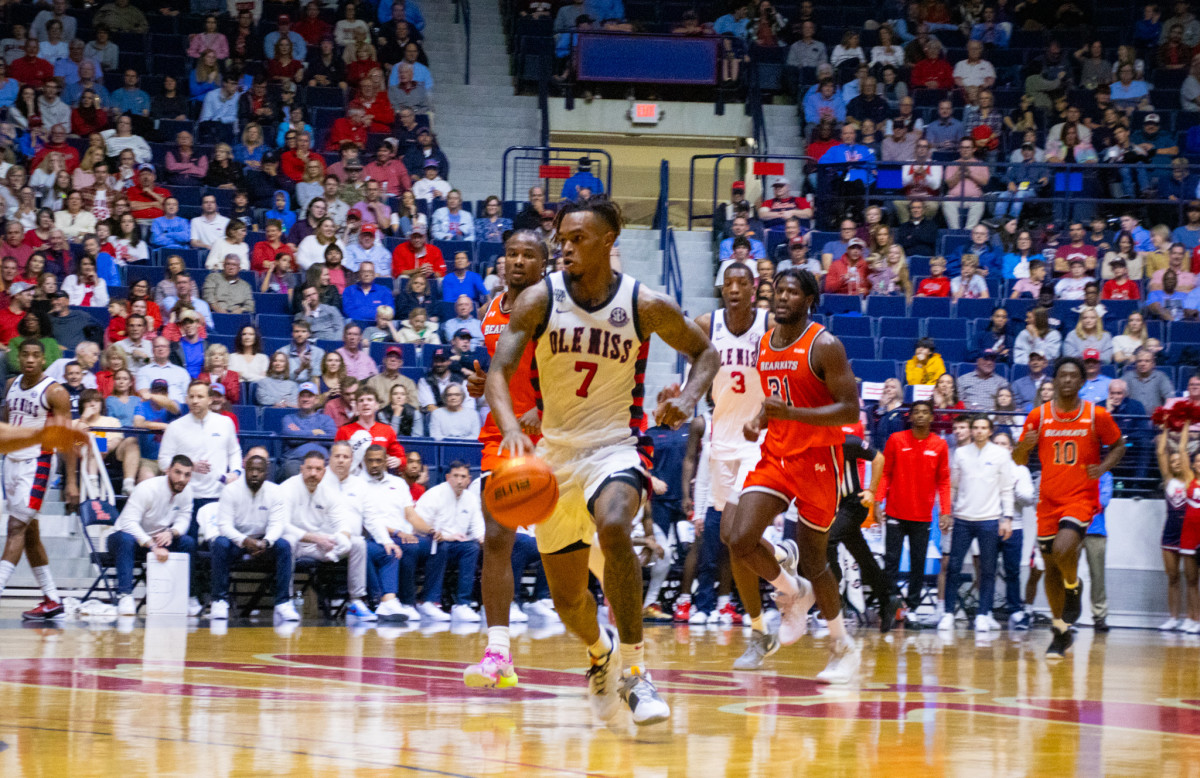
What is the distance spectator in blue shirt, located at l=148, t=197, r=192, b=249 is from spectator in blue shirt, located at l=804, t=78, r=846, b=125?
8700 mm

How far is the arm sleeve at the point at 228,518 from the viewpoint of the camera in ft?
38.8

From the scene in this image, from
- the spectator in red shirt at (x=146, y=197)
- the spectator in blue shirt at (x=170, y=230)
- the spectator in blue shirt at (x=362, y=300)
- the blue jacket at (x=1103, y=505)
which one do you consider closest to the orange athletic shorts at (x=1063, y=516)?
the blue jacket at (x=1103, y=505)

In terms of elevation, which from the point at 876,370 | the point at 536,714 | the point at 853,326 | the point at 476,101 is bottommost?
the point at 536,714

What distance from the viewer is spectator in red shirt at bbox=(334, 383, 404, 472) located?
42.6ft

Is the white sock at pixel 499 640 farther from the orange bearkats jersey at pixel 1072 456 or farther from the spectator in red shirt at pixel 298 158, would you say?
the spectator in red shirt at pixel 298 158

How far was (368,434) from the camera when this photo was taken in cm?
1305

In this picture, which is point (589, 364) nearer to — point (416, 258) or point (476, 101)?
point (416, 258)

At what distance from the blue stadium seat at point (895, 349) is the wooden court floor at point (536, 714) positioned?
638 cm

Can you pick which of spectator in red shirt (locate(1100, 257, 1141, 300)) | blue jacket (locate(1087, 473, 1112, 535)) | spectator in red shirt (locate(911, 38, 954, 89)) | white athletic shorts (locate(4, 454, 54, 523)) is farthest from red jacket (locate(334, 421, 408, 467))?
spectator in red shirt (locate(911, 38, 954, 89))

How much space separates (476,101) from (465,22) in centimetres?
153

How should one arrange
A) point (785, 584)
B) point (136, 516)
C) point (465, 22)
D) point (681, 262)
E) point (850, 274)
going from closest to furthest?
point (785, 584) → point (136, 516) → point (850, 274) → point (681, 262) → point (465, 22)

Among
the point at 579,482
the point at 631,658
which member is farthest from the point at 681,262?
the point at 631,658

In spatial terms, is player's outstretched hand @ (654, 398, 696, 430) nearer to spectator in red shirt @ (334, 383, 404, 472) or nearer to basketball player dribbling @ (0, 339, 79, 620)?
basketball player dribbling @ (0, 339, 79, 620)

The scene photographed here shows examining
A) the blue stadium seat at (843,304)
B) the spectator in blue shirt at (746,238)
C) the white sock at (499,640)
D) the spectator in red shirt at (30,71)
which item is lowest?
the white sock at (499,640)
